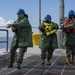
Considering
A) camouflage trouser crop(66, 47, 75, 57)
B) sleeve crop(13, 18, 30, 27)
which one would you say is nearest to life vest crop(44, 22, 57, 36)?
camouflage trouser crop(66, 47, 75, 57)

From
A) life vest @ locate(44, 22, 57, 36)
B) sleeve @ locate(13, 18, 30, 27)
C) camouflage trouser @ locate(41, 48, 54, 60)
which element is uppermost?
sleeve @ locate(13, 18, 30, 27)

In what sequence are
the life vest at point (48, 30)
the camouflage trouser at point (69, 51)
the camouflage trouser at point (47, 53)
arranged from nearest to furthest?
1. the life vest at point (48, 30)
2. the camouflage trouser at point (47, 53)
3. the camouflage trouser at point (69, 51)

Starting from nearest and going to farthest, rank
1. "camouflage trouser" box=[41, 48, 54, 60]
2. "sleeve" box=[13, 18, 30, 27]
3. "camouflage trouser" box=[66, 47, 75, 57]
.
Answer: "sleeve" box=[13, 18, 30, 27] → "camouflage trouser" box=[41, 48, 54, 60] → "camouflage trouser" box=[66, 47, 75, 57]

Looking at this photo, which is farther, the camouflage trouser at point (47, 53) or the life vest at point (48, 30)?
the camouflage trouser at point (47, 53)

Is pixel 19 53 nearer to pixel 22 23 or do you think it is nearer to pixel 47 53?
pixel 22 23

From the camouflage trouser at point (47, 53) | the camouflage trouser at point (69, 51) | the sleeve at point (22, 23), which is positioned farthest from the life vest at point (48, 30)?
the sleeve at point (22, 23)

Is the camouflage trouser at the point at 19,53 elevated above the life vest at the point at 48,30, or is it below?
below

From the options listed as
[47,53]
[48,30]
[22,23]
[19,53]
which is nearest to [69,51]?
[47,53]

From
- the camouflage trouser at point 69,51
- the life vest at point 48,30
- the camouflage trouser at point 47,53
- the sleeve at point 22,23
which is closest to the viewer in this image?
the sleeve at point 22,23

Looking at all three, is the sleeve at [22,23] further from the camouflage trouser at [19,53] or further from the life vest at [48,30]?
the life vest at [48,30]

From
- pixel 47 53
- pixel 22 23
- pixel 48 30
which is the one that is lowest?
pixel 47 53

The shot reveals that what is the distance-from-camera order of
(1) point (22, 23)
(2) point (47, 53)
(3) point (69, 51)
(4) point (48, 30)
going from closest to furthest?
(1) point (22, 23) < (4) point (48, 30) < (2) point (47, 53) < (3) point (69, 51)

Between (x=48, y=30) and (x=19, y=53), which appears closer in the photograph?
(x=19, y=53)

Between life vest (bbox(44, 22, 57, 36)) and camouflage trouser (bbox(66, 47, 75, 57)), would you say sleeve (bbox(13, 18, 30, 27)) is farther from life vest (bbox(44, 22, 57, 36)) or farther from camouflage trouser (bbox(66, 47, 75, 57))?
camouflage trouser (bbox(66, 47, 75, 57))
